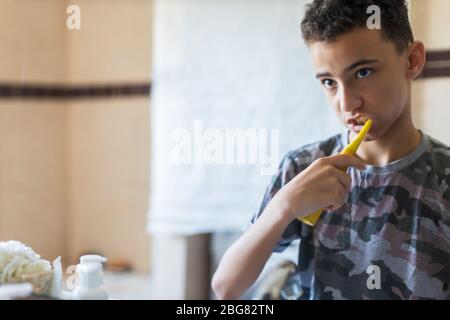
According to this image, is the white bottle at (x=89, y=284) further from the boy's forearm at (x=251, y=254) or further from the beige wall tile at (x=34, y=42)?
the beige wall tile at (x=34, y=42)

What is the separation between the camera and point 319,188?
20.7 inches

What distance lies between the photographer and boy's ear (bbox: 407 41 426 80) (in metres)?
0.56

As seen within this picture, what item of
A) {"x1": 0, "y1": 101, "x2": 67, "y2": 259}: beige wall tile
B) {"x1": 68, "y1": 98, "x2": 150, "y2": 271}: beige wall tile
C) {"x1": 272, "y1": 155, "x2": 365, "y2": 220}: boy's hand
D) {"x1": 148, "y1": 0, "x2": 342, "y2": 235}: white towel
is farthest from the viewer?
{"x1": 68, "y1": 98, "x2": 150, "y2": 271}: beige wall tile

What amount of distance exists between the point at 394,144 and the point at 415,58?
9cm

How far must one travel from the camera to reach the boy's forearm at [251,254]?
546 mm

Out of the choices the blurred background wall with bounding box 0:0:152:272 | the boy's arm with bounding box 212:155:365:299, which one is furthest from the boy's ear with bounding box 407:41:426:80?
the blurred background wall with bounding box 0:0:152:272

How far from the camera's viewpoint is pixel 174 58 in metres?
1.18

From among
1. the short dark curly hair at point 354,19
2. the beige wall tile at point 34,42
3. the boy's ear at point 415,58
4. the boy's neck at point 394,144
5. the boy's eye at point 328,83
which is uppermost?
the beige wall tile at point 34,42

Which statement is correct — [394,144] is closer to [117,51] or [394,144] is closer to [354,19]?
[354,19]

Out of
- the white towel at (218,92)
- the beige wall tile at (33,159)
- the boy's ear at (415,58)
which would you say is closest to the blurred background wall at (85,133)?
the beige wall tile at (33,159)

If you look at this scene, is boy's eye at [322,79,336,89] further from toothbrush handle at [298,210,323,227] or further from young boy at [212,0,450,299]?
toothbrush handle at [298,210,323,227]

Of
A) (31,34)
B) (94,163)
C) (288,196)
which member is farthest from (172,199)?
(288,196)

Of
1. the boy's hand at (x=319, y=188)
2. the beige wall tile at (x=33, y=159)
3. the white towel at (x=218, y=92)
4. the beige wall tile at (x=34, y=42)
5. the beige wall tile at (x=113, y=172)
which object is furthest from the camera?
the beige wall tile at (x=113, y=172)
